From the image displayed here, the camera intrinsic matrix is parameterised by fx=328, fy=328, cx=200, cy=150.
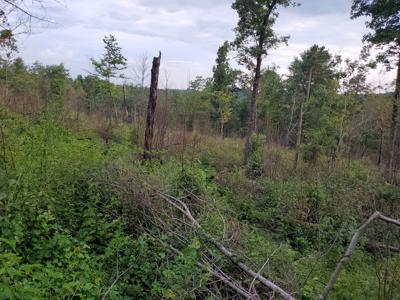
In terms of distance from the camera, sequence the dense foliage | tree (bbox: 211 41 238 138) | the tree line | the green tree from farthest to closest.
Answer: the green tree
tree (bbox: 211 41 238 138)
the tree line
the dense foliage

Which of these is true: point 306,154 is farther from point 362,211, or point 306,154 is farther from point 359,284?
point 359,284

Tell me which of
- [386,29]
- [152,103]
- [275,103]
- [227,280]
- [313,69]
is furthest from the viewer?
[275,103]

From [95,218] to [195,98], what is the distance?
89.4 ft

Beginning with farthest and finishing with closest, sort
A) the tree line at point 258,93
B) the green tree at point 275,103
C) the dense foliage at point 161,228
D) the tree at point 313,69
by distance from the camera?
the green tree at point 275,103
the tree at point 313,69
the tree line at point 258,93
the dense foliage at point 161,228

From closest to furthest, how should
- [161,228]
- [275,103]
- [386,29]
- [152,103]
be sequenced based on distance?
[161,228], [152,103], [386,29], [275,103]

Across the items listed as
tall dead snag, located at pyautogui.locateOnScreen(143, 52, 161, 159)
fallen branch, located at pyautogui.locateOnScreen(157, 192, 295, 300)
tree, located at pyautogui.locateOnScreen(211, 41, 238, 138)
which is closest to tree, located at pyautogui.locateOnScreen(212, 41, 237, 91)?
tree, located at pyautogui.locateOnScreen(211, 41, 238, 138)

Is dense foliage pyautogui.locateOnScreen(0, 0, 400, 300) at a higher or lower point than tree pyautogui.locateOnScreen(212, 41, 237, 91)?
lower

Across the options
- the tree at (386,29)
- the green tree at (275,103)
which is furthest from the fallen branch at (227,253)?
the green tree at (275,103)

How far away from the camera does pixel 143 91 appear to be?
22453mm

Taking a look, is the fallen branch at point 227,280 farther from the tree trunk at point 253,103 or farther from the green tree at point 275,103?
the green tree at point 275,103

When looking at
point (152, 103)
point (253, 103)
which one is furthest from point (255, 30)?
point (152, 103)

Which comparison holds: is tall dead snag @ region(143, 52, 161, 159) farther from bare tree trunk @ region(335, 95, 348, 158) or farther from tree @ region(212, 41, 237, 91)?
tree @ region(212, 41, 237, 91)

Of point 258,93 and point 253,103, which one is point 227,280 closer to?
point 253,103

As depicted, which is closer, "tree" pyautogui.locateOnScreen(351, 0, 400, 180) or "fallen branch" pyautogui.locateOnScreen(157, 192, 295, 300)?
"fallen branch" pyautogui.locateOnScreen(157, 192, 295, 300)
